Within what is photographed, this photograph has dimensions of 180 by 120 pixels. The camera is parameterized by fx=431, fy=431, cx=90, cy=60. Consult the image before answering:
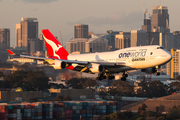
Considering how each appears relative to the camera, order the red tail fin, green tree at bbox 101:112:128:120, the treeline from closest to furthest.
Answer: the red tail fin, green tree at bbox 101:112:128:120, the treeline

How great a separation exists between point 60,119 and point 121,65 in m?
74.4

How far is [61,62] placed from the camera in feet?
291

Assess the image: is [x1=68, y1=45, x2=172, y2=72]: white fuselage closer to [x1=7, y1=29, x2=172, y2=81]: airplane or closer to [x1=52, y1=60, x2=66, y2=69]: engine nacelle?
[x1=7, y1=29, x2=172, y2=81]: airplane

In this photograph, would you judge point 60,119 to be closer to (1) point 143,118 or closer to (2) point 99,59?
(1) point 143,118

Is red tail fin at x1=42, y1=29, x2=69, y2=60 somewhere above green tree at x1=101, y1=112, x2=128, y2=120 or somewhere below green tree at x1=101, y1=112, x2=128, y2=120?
above

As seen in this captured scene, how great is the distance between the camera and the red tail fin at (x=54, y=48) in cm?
10162

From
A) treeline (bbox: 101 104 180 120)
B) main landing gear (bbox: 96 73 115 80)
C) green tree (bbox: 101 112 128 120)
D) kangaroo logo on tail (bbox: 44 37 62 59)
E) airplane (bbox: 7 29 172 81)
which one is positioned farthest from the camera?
treeline (bbox: 101 104 180 120)

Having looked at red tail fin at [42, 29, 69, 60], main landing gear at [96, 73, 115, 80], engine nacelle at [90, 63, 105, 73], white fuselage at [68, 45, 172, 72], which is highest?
red tail fin at [42, 29, 69, 60]

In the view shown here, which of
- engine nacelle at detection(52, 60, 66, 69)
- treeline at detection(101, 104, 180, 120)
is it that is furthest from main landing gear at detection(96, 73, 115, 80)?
treeline at detection(101, 104, 180, 120)

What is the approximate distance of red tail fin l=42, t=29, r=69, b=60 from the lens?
101625 mm

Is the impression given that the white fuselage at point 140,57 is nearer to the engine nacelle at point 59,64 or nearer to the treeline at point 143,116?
the engine nacelle at point 59,64

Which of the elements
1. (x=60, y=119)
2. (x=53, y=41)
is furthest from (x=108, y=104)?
(x=53, y=41)

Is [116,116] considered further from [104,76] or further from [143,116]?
[104,76]

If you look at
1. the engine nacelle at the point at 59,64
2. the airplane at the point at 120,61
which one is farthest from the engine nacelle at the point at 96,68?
the engine nacelle at the point at 59,64
